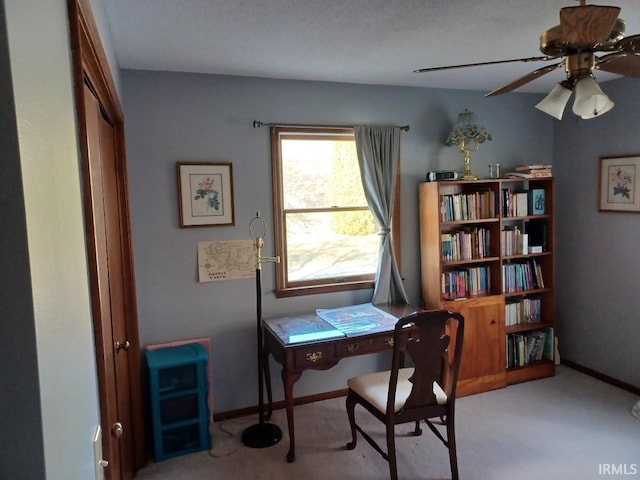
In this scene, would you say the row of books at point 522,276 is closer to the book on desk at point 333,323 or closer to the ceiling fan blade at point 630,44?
the book on desk at point 333,323

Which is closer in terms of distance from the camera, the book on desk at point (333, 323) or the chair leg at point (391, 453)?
the chair leg at point (391, 453)

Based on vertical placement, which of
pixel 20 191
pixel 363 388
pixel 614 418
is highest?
pixel 20 191

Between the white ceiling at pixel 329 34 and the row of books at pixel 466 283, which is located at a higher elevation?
the white ceiling at pixel 329 34

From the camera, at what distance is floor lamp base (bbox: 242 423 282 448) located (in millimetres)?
3045

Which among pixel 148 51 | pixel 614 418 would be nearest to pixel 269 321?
pixel 148 51

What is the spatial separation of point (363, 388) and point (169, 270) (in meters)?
1.53

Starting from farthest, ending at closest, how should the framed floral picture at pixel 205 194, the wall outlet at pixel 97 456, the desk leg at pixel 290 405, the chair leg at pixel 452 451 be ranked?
the framed floral picture at pixel 205 194 → the desk leg at pixel 290 405 → the chair leg at pixel 452 451 → the wall outlet at pixel 97 456

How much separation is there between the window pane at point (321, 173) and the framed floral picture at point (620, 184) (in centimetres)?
201

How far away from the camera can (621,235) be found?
12.3 ft

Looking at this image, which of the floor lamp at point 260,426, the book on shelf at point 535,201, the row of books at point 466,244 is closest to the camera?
the floor lamp at point 260,426

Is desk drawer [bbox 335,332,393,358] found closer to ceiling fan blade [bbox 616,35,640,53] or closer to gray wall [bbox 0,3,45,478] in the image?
ceiling fan blade [bbox 616,35,640,53]

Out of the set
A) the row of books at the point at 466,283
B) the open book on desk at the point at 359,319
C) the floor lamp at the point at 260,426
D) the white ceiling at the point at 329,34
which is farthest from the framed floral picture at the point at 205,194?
the row of books at the point at 466,283

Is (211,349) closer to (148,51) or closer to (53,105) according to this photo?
(148,51)

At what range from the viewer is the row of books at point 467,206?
3.70 m
